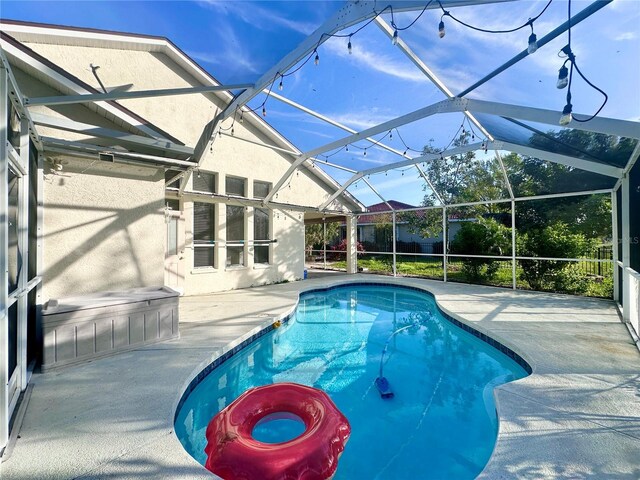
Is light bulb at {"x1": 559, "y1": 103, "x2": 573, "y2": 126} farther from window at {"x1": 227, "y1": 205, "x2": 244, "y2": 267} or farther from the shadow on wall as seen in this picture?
window at {"x1": 227, "y1": 205, "x2": 244, "y2": 267}

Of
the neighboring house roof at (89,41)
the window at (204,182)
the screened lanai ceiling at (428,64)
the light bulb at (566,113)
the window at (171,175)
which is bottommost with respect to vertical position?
the light bulb at (566,113)

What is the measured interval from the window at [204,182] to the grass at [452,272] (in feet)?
27.7

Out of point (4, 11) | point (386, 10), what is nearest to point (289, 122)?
point (386, 10)

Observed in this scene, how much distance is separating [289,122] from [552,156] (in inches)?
246

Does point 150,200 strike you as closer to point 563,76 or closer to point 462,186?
point 563,76

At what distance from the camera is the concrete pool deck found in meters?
2.21

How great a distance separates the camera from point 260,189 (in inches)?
432

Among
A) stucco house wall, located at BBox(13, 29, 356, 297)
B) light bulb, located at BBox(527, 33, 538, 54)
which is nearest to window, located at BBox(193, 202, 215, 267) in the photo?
stucco house wall, located at BBox(13, 29, 356, 297)

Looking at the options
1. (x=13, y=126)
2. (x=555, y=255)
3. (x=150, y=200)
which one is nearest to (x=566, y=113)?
(x=13, y=126)

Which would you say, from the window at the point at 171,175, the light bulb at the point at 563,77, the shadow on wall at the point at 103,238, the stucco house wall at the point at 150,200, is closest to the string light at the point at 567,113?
the light bulb at the point at 563,77

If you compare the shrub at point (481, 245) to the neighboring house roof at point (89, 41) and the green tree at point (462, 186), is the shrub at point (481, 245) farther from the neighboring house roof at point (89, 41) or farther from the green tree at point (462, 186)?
the neighboring house roof at point (89, 41)

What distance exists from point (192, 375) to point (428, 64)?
579 cm

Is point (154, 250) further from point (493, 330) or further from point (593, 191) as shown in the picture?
point (593, 191)

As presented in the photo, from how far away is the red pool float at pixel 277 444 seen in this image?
2.34m
